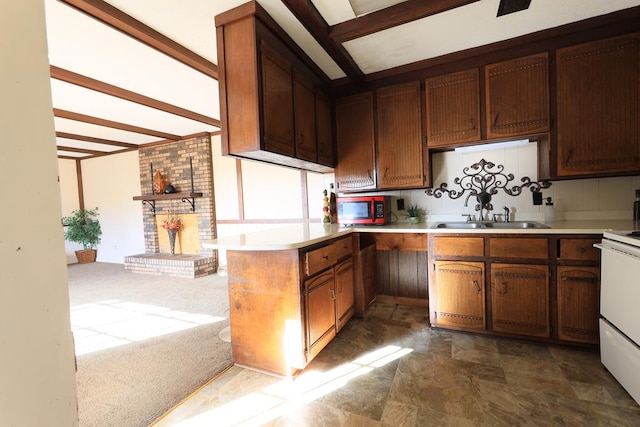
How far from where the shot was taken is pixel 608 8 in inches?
77.1

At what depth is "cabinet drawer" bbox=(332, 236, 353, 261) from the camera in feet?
7.53

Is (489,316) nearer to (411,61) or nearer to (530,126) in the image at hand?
(530,126)

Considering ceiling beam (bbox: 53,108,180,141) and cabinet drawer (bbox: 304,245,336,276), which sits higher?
ceiling beam (bbox: 53,108,180,141)

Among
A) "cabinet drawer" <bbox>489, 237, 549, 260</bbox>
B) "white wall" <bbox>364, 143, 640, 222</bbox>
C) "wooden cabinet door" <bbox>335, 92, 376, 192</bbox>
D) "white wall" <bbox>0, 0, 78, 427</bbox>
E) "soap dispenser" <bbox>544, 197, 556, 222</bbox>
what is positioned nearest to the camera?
"white wall" <bbox>0, 0, 78, 427</bbox>

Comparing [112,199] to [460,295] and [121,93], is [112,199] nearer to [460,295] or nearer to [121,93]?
[121,93]

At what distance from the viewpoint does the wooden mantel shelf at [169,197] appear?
5.01m

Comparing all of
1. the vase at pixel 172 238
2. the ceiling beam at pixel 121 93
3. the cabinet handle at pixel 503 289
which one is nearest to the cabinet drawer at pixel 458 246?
the cabinet handle at pixel 503 289

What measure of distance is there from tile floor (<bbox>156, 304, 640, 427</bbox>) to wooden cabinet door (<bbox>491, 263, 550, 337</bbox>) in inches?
5.4

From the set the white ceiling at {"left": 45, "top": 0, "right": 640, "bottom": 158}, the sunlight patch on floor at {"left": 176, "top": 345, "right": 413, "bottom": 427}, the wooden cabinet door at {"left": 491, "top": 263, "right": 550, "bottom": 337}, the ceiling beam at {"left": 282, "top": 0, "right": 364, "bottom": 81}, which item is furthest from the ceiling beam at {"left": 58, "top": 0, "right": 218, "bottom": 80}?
the wooden cabinet door at {"left": 491, "top": 263, "right": 550, "bottom": 337}

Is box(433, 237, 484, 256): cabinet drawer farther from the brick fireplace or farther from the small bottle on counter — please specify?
the brick fireplace

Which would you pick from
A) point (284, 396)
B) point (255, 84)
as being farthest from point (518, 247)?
point (255, 84)

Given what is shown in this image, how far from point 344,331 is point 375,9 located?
259 cm

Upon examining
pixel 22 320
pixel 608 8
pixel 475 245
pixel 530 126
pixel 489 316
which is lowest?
pixel 489 316

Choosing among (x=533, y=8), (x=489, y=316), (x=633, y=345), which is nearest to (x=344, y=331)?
(x=489, y=316)
